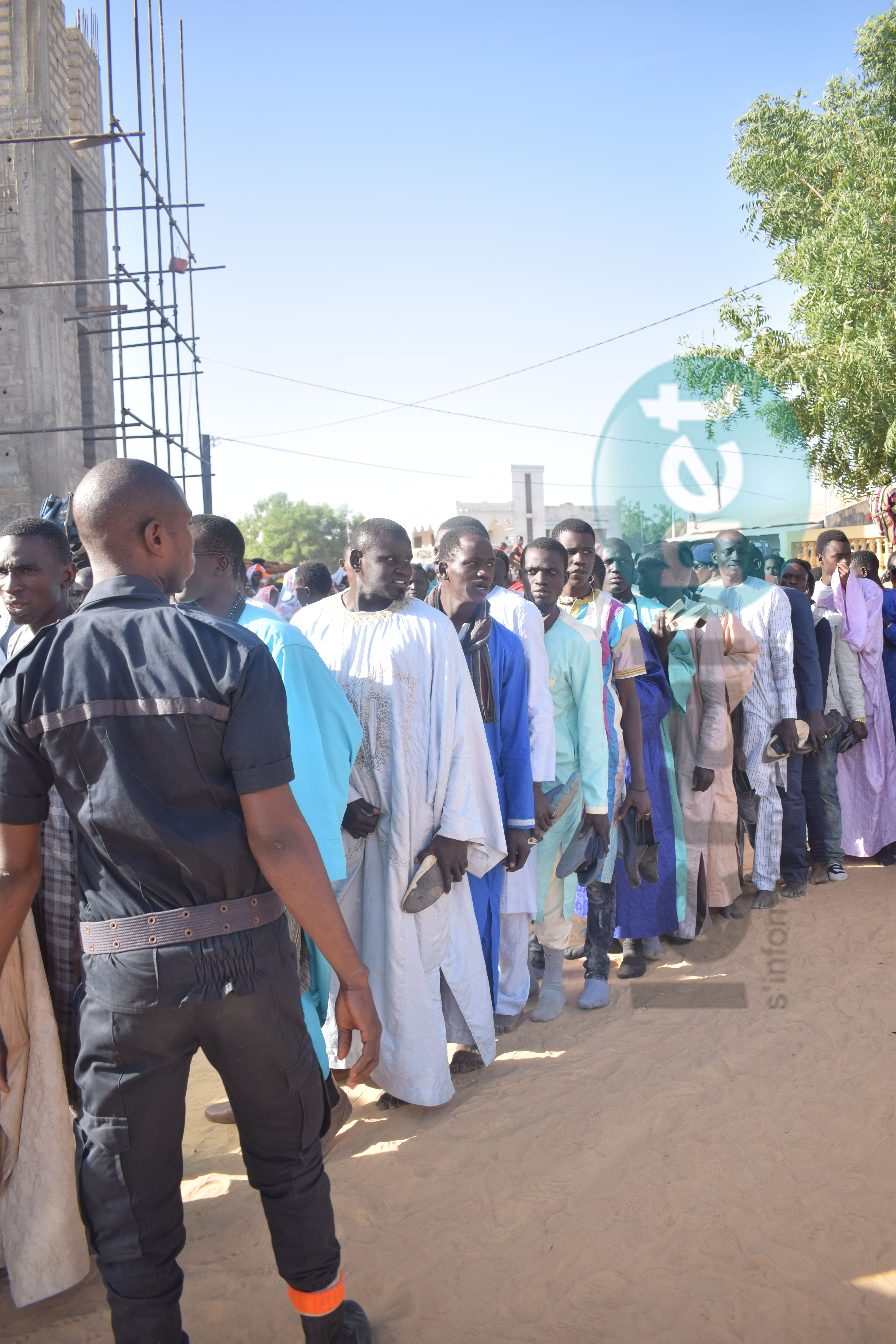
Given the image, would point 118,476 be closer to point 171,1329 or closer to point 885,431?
point 171,1329

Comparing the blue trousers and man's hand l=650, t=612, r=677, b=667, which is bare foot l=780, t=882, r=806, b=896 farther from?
the blue trousers

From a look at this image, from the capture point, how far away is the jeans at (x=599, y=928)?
4.22 m

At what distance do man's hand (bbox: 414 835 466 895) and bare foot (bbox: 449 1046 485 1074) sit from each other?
80 centimetres

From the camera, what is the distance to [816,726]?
5.43 meters

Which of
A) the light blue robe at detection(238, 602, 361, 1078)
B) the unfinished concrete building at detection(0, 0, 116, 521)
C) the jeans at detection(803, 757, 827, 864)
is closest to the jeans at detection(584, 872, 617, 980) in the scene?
the light blue robe at detection(238, 602, 361, 1078)

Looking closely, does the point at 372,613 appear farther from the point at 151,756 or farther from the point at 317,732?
the point at 151,756

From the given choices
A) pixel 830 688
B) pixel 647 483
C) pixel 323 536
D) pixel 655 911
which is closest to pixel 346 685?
pixel 647 483

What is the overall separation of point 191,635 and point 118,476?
388 mm

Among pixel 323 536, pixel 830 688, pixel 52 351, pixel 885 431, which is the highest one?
pixel 323 536

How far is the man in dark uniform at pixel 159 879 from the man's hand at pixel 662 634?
3141 mm

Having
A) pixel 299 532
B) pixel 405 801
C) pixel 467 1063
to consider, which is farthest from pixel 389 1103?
pixel 299 532

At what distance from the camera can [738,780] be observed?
520 centimetres

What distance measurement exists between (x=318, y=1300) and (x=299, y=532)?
2303 inches

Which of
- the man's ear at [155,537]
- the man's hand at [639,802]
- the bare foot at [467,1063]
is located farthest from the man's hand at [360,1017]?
the man's hand at [639,802]
